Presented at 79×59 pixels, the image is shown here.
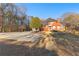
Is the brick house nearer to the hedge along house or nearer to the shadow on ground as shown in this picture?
the hedge along house

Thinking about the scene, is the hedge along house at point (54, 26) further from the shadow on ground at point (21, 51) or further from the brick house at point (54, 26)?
the shadow on ground at point (21, 51)

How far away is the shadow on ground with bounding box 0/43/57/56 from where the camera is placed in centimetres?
158

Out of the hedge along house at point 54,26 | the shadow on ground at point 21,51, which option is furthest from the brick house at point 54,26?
the shadow on ground at point 21,51

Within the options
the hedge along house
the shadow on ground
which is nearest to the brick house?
the hedge along house

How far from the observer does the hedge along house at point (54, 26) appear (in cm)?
162

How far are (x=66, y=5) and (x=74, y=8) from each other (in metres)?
0.08

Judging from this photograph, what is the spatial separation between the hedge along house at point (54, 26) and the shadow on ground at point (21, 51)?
20 cm

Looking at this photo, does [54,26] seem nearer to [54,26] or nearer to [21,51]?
[54,26]

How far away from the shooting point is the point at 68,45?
1.60 m

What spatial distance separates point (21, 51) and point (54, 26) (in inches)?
14.8

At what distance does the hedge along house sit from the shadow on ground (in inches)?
7.9

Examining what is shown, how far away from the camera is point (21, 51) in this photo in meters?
1.59

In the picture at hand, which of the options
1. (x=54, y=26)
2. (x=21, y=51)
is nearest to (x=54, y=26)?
(x=54, y=26)

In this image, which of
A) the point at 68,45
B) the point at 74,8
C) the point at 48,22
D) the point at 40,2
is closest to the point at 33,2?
the point at 40,2
